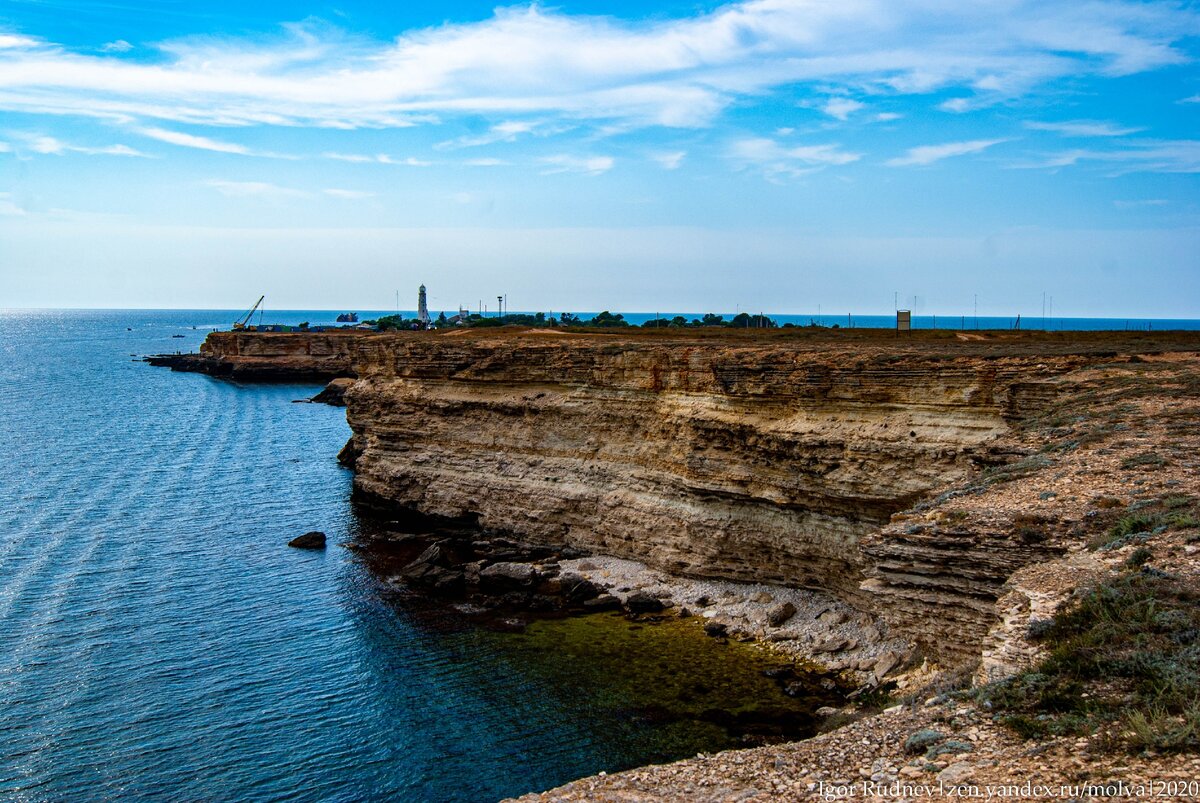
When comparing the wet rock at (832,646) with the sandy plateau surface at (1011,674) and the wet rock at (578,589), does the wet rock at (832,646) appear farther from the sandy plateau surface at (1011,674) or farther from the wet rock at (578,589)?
the wet rock at (578,589)

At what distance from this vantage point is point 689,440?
3294 cm

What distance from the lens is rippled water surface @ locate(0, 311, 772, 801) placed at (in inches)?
797

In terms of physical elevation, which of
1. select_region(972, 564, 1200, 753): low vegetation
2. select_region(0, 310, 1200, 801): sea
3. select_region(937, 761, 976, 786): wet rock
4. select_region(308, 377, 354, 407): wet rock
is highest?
select_region(972, 564, 1200, 753): low vegetation

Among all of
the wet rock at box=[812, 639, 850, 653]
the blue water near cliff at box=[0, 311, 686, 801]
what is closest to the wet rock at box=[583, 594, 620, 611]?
the blue water near cliff at box=[0, 311, 686, 801]

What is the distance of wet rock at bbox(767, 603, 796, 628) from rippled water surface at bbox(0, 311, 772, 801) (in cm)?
707

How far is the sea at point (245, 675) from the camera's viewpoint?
2020 cm

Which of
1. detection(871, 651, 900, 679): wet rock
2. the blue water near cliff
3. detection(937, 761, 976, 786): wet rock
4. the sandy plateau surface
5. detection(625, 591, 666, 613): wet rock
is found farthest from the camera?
detection(625, 591, 666, 613): wet rock

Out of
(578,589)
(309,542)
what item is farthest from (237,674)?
(309,542)

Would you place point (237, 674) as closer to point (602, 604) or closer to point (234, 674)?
point (234, 674)

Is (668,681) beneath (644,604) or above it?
beneath

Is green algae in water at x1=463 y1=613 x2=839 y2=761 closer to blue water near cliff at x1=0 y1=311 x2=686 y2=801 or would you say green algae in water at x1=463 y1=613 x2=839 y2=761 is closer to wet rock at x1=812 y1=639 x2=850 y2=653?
blue water near cliff at x1=0 y1=311 x2=686 y2=801

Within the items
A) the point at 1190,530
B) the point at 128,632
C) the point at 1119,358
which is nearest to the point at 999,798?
the point at 1190,530

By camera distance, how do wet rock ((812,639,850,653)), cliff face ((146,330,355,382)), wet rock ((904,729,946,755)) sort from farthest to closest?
cliff face ((146,330,355,382))
wet rock ((812,639,850,653))
wet rock ((904,729,946,755))

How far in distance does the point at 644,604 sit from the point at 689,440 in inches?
257
